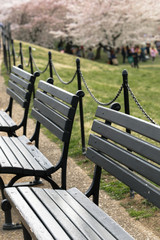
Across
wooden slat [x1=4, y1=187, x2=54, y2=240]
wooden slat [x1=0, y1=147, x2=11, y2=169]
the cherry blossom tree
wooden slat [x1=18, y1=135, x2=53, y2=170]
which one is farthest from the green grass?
the cherry blossom tree

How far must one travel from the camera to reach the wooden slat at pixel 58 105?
11.7ft

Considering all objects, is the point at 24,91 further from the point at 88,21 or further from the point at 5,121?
the point at 88,21

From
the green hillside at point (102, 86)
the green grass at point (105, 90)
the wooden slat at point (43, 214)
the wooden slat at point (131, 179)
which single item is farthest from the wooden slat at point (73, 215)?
the green hillside at point (102, 86)

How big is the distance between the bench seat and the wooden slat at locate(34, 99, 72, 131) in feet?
2.10

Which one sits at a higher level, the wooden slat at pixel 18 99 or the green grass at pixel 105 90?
the wooden slat at pixel 18 99

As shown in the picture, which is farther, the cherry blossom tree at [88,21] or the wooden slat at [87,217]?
the cherry blossom tree at [88,21]

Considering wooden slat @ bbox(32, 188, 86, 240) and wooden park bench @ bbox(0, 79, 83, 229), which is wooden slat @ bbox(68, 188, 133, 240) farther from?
wooden park bench @ bbox(0, 79, 83, 229)

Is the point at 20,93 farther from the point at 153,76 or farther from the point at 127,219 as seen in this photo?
the point at 153,76

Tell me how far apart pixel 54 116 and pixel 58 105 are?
0.42 feet

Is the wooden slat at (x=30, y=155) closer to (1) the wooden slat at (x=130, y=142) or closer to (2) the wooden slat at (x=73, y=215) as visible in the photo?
(2) the wooden slat at (x=73, y=215)

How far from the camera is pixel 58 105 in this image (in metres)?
3.87

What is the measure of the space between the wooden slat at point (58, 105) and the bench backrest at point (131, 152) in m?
0.31

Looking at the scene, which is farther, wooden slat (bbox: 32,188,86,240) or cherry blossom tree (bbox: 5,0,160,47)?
cherry blossom tree (bbox: 5,0,160,47)

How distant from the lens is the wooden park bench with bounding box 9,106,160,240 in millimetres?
2521
